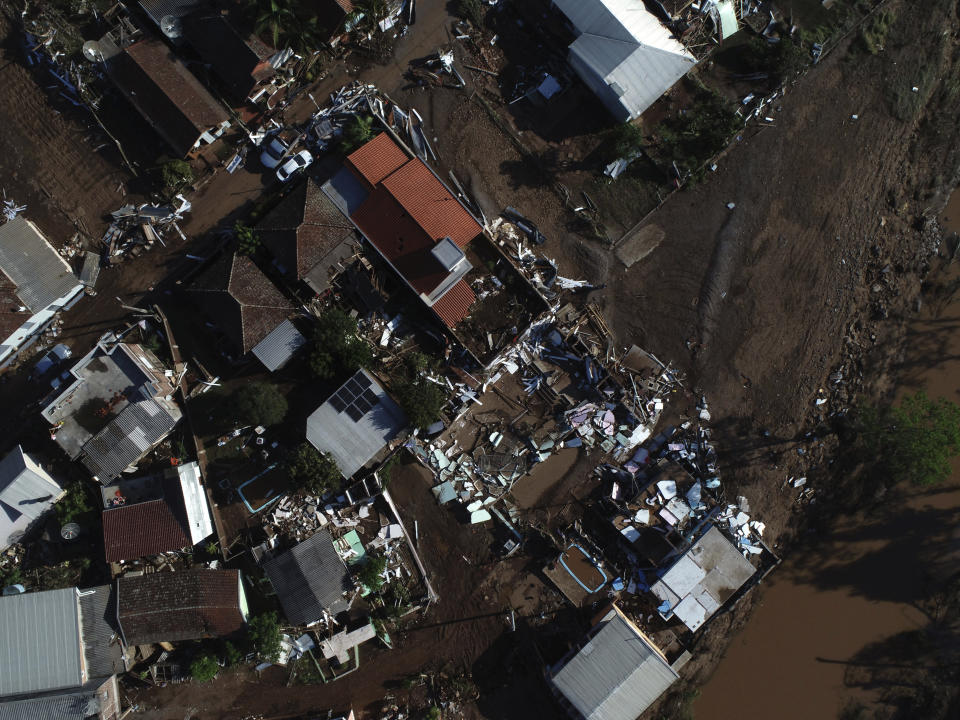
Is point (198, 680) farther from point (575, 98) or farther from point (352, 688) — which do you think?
point (575, 98)

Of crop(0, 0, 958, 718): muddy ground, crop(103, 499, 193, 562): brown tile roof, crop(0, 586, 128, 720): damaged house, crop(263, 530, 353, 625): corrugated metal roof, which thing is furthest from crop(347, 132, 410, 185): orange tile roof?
crop(0, 586, 128, 720): damaged house

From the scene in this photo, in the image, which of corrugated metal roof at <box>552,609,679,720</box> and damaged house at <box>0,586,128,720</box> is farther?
corrugated metal roof at <box>552,609,679,720</box>

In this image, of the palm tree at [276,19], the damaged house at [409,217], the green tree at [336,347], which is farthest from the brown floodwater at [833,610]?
the palm tree at [276,19]

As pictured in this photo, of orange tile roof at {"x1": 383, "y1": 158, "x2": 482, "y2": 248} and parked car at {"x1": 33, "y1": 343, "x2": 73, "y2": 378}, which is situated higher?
parked car at {"x1": 33, "y1": 343, "x2": 73, "y2": 378}

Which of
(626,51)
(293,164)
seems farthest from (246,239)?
(626,51)

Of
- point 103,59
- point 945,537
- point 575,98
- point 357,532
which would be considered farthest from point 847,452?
point 103,59

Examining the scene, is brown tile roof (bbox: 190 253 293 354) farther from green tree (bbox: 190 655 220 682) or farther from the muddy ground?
green tree (bbox: 190 655 220 682)
